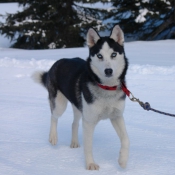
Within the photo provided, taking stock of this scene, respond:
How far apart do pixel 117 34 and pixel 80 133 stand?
193 centimetres

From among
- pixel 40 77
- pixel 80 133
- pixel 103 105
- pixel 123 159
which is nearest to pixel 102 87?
pixel 103 105

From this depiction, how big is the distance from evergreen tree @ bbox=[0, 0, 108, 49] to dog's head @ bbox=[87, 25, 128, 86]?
1211cm

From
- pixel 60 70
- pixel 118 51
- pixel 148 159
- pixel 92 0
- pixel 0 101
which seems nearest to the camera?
pixel 118 51

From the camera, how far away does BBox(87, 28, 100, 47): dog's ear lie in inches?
155

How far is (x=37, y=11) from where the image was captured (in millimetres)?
16641

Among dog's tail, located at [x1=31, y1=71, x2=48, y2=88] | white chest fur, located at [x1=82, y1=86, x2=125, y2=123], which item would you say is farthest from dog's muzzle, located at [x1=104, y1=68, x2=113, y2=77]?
dog's tail, located at [x1=31, y1=71, x2=48, y2=88]

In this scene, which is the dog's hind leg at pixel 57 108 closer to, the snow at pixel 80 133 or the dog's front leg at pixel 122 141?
the snow at pixel 80 133

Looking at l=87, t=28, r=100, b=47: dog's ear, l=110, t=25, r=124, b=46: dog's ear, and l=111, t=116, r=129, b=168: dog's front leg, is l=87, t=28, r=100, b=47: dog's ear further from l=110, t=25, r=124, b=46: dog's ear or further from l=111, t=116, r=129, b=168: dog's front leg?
l=111, t=116, r=129, b=168: dog's front leg

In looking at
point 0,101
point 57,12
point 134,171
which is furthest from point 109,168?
point 57,12

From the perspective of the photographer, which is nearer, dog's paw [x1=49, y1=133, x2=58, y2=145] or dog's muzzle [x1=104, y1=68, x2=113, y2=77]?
dog's muzzle [x1=104, y1=68, x2=113, y2=77]

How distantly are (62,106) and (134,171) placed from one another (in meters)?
1.44

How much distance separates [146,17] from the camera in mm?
16172

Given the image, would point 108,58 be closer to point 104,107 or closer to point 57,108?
point 104,107

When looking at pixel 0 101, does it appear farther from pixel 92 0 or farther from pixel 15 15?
pixel 15 15
